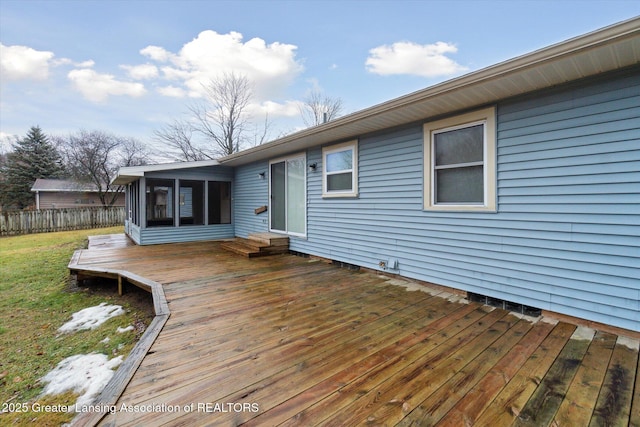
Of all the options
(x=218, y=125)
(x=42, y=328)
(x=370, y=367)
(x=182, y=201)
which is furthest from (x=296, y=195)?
(x=218, y=125)

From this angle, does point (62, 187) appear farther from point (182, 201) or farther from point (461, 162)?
point (461, 162)

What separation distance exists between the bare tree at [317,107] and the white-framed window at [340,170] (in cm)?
1358

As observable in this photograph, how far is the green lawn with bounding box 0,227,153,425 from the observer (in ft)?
7.12

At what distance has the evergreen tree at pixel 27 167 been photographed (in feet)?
68.7

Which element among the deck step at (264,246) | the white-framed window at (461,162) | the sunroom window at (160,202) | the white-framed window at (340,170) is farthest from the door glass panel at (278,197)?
the white-framed window at (461,162)

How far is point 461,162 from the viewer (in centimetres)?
364

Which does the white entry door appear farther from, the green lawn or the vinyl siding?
the green lawn

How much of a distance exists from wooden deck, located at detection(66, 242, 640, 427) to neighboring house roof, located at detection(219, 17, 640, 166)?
2426 millimetres

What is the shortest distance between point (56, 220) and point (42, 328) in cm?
1289

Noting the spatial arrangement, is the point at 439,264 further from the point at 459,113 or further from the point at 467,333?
the point at 459,113

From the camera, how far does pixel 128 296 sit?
4.68 metres

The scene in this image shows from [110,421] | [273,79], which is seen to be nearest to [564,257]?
[110,421]

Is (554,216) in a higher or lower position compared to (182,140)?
lower

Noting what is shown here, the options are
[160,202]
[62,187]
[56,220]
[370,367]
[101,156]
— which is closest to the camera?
[370,367]
